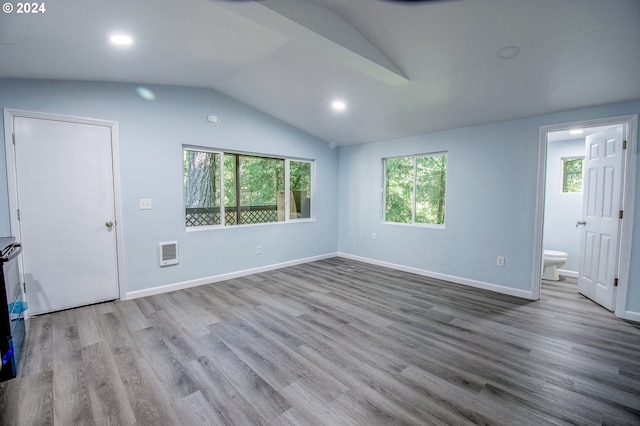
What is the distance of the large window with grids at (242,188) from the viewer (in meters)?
4.00

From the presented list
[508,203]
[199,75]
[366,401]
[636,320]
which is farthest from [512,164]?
[199,75]

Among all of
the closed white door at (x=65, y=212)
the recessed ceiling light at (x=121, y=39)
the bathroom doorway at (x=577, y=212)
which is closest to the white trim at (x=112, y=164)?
the closed white door at (x=65, y=212)

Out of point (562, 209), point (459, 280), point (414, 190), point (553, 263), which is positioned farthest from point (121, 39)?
point (562, 209)

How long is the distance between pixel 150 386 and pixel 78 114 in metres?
2.91

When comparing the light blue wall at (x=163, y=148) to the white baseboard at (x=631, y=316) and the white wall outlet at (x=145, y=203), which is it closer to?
the white wall outlet at (x=145, y=203)

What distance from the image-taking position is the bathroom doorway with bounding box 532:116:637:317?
2.95m

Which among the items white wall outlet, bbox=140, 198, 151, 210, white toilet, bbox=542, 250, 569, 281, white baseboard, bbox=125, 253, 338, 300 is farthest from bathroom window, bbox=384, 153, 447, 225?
white wall outlet, bbox=140, 198, 151, 210

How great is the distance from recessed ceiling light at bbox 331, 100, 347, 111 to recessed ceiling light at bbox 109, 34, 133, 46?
2282 mm

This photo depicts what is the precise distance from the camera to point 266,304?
10.8 ft

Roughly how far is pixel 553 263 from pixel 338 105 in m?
3.95

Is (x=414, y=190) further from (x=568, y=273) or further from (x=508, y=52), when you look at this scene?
(x=568, y=273)

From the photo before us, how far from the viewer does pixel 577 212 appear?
14.8 feet

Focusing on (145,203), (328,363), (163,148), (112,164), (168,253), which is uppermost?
(163,148)

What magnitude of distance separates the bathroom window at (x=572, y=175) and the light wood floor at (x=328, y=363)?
2.03 metres
